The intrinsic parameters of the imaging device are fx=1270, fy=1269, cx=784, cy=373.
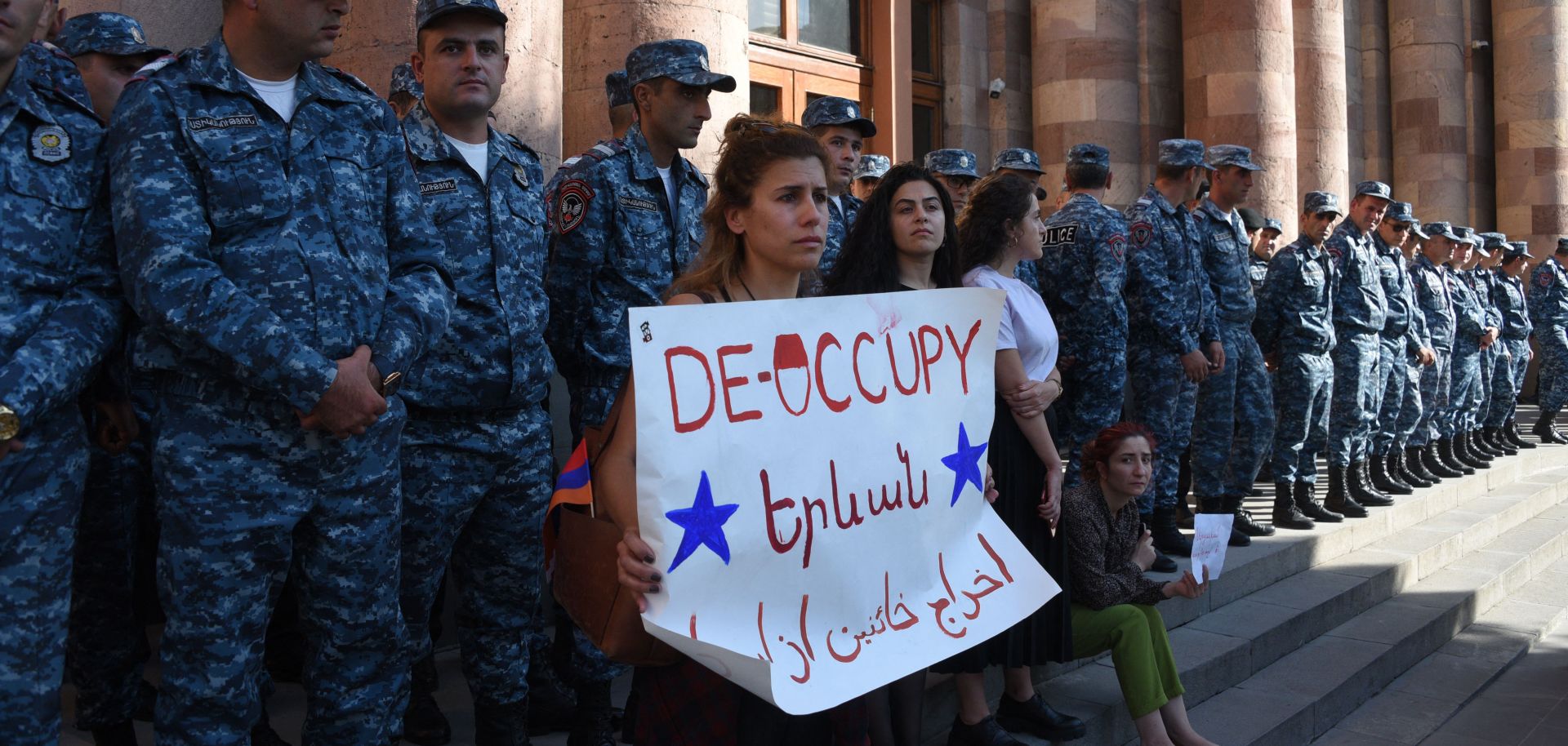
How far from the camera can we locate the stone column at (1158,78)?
12.7 metres

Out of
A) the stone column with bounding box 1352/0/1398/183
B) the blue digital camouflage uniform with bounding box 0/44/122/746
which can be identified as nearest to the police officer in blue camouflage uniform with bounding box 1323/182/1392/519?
the blue digital camouflage uniform with bounding box 0/44/122/746

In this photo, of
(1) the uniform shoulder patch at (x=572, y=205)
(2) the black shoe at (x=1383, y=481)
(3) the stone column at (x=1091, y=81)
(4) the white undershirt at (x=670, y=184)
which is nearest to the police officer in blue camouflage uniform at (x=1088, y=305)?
(4) the white undershirt at (x=670, y=184)

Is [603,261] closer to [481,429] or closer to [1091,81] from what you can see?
[481,429]

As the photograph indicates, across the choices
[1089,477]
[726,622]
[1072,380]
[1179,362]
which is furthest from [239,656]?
[1179,362]

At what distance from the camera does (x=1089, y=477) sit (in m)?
4.51

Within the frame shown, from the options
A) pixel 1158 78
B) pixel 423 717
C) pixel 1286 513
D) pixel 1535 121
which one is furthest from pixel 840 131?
pixel 1535 121

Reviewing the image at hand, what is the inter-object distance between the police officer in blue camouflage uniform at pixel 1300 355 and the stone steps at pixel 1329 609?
0.35 meters

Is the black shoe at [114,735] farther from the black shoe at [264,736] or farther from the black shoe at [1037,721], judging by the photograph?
the black shoe at [1037,721]

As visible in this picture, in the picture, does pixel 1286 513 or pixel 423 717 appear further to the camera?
pixel 1286 513

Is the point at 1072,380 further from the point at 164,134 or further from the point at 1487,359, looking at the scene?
the point at 1487,359

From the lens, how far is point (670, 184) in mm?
4152

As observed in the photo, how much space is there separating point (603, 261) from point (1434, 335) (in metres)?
9.35

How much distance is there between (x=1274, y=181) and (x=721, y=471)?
1070cm

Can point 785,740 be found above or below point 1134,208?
below
